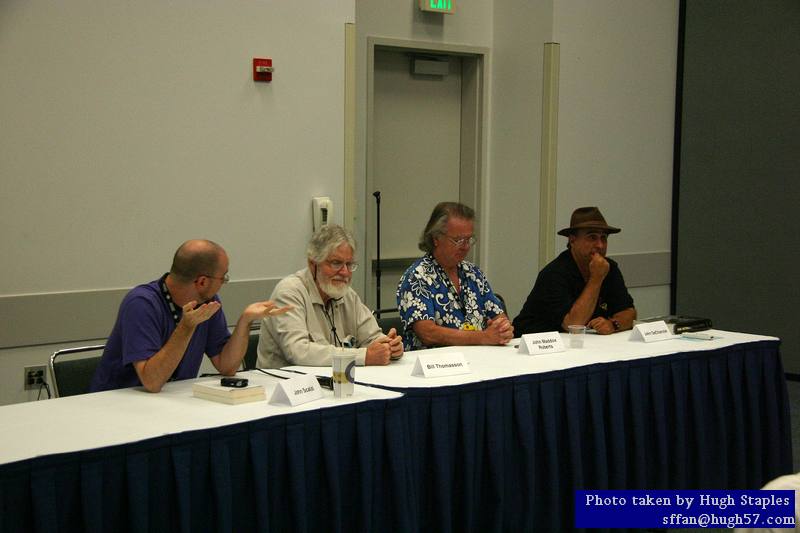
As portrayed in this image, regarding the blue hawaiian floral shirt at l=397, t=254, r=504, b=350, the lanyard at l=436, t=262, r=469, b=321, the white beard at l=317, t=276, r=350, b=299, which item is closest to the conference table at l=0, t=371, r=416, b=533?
the white beard at l=317, t=276, r=350, b=299

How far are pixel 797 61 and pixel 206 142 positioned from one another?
13.2 ft

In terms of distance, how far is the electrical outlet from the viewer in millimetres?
3969

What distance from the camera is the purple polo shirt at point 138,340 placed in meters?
2.66

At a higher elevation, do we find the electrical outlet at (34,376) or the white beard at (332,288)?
the white beard at (332,288)

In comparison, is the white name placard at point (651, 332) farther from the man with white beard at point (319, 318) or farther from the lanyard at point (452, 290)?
the man with white beard at point (319, 318)

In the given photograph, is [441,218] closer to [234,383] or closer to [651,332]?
[651,332]

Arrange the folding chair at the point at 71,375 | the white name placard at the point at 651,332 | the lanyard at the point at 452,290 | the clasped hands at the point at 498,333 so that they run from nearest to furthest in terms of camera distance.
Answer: the folding chair at the point at 71,375, the clasped hands at the point at 498,333, the white name placard at the point at 651,332, the lanyard at the point at 452,290

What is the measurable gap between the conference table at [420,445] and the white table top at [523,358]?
0.04 ft

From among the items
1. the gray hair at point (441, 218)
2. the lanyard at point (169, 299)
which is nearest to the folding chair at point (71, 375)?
the lanyard at point (169, 299)

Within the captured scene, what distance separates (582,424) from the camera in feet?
9.87

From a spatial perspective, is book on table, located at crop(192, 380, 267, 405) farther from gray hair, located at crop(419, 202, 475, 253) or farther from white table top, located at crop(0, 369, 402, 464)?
gray hair, located at crop(419, 202, 475, 253)

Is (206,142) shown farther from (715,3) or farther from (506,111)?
(715,3)

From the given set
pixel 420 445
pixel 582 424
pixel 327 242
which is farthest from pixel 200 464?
pixel 582 424

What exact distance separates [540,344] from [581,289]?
818mm
